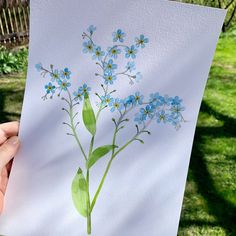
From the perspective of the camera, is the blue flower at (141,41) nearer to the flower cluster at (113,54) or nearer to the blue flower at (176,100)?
the flower cluster at (113,54)

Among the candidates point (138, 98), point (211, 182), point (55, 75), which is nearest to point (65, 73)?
point (55, 75)

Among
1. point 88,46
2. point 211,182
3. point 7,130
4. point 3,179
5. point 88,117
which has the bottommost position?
point 211,182

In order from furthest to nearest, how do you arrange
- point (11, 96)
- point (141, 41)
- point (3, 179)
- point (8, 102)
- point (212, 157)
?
1. point (11, 96)
2. point (8, 102)
3. point (212, 157)
4. point (3, 179)
5. point (141, 41)

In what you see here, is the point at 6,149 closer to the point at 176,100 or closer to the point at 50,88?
Result: the point at 50,88

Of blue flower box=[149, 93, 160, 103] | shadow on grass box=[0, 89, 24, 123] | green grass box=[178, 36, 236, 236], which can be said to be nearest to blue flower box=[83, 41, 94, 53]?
blue flower box=[149, 93, 160, 103]

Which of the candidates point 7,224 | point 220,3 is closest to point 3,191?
point 7,224

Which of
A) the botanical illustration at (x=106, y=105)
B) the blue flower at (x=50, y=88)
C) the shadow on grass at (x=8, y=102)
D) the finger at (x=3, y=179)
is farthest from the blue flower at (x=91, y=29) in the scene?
the shadow on grass at (x=8, y=102)

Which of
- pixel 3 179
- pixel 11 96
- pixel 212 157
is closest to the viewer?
pixel 3 179
